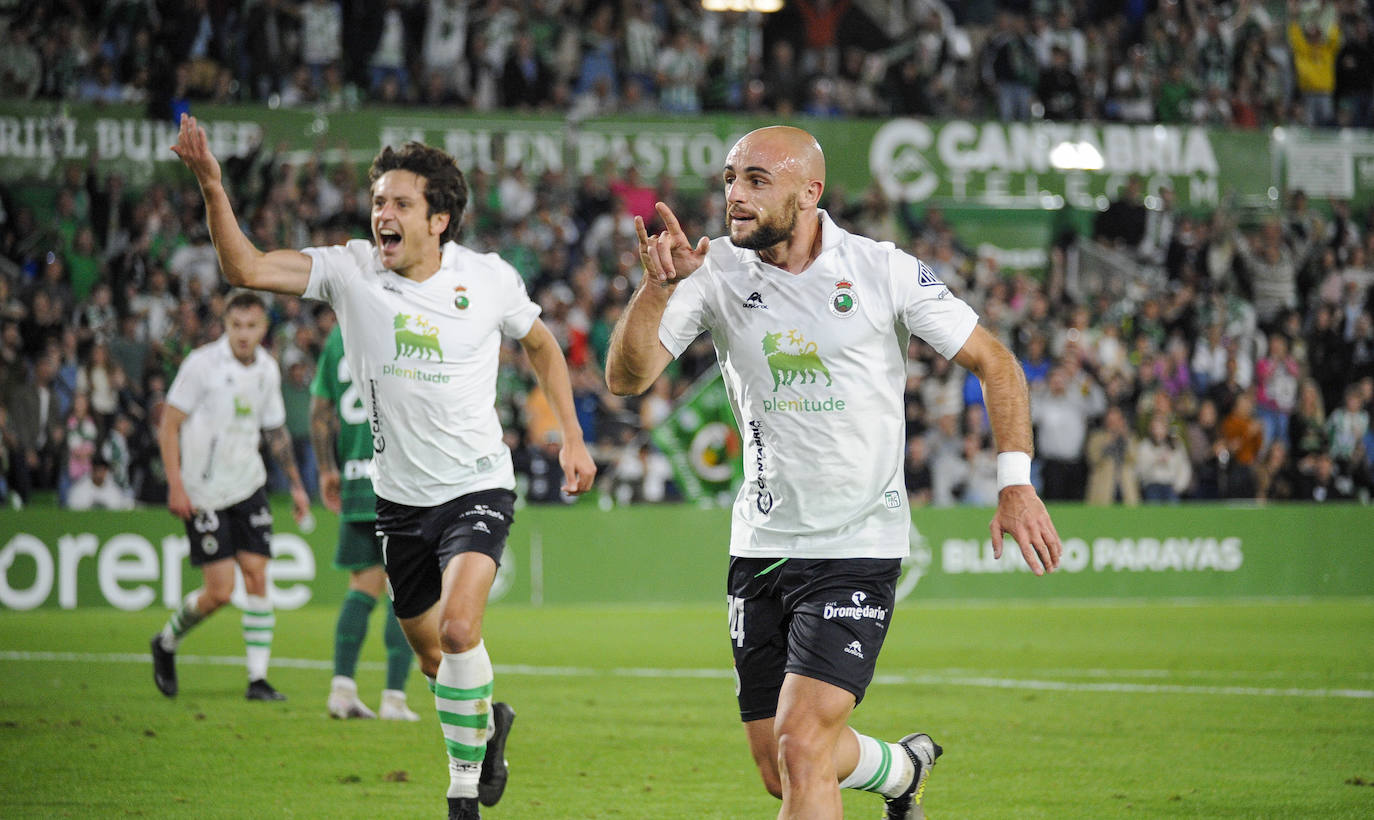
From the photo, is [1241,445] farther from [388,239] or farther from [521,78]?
[388,239]

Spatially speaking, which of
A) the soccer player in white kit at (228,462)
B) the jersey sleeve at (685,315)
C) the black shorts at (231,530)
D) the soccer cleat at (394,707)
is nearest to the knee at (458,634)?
the jersey sleeve at (685,315)

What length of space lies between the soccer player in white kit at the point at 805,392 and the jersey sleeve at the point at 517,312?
1810 millimetres

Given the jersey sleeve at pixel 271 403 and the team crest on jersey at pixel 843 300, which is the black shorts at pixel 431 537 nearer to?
the team crest on jersey at pixel 843 300

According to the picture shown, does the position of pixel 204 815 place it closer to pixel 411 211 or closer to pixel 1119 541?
pixel 411 211

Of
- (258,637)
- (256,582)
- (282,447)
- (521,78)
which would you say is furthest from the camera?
(521,78)

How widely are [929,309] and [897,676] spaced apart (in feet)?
23.9

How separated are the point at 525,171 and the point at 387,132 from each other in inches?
78.5

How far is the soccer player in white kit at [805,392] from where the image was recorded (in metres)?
5.16

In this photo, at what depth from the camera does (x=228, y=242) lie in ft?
19.5

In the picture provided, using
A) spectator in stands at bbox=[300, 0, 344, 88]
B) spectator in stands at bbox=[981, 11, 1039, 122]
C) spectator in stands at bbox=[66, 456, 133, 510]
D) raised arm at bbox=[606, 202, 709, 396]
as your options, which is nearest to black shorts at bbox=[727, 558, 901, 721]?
raised arm at bbox=[606, 202, 709, 396]

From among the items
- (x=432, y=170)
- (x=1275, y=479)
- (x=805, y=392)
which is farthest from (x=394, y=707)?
(x=1275, y=479)

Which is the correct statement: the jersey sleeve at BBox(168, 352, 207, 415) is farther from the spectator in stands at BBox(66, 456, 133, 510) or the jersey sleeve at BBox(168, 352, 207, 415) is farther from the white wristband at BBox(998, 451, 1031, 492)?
the white wristband at BBox(998, 451, 1031, 492)

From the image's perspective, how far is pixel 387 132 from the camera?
73.9 feet

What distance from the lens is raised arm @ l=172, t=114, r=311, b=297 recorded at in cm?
573
